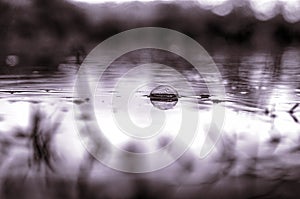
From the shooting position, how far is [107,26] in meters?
2.56

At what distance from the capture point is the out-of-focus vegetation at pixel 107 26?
255 centimetres

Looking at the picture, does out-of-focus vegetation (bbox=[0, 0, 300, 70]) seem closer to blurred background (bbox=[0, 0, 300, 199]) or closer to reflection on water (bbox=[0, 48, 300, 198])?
blurred background (bbox=[0, 0, 300, 199])

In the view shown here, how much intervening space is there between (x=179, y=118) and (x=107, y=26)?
3.63 ft

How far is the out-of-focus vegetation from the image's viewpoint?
255cm

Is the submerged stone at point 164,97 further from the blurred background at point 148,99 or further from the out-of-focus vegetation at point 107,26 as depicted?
the out-of-focus vegetation at point 107,26

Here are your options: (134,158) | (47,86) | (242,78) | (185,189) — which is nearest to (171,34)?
(242,78)

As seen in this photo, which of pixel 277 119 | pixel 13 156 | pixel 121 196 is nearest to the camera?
pixel 121 196

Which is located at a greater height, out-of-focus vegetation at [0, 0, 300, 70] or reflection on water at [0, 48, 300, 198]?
out-of-focus vegetation at [0, 0, 300, 70]

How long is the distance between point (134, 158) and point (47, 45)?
4.92ft

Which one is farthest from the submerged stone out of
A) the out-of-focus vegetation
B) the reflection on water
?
the out-of-focus vegetation

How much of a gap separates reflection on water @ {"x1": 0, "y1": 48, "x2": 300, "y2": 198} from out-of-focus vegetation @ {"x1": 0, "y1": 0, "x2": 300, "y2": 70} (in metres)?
0.12

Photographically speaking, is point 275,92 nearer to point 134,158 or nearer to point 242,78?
point 242,78

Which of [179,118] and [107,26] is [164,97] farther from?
[107,26]

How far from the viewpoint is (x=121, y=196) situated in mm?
969
